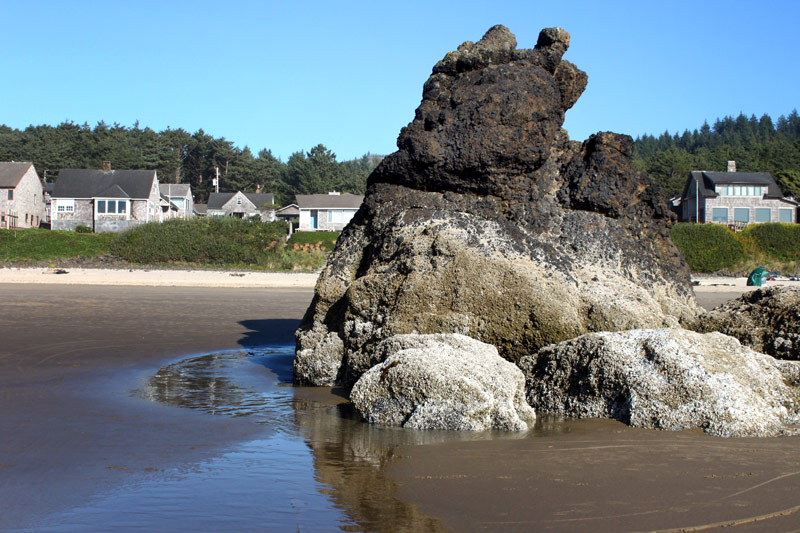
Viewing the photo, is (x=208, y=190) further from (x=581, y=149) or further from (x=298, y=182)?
(x=581, y=149)

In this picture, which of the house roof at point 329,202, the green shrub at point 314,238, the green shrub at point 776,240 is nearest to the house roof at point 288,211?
the house roof at point 329,202

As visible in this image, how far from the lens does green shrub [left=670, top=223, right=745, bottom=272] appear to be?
3550 cm

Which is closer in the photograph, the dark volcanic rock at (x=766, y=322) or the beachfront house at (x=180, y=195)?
the dark volcanic rock at (x=766, y=322)

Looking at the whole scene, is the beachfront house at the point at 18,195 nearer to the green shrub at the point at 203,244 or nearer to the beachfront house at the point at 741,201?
the green shrub at the point at 203,244

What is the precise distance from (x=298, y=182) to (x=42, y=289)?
3123 inches

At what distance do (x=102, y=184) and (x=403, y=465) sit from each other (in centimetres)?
6717

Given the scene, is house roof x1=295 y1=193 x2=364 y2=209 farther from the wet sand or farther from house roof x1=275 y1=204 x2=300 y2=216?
the wet sand

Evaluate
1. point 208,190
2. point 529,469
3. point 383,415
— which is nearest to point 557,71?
point 383,415

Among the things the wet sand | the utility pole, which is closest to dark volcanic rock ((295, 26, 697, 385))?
the wet sand

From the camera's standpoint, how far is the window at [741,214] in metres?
69.2

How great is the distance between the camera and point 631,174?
8.52 meters

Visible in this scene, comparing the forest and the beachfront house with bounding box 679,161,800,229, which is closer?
the beachfront house with bounding box 679,161,800,229

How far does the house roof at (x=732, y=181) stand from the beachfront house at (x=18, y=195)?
64.8 metres

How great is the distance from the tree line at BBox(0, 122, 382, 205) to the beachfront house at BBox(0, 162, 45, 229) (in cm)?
2633
